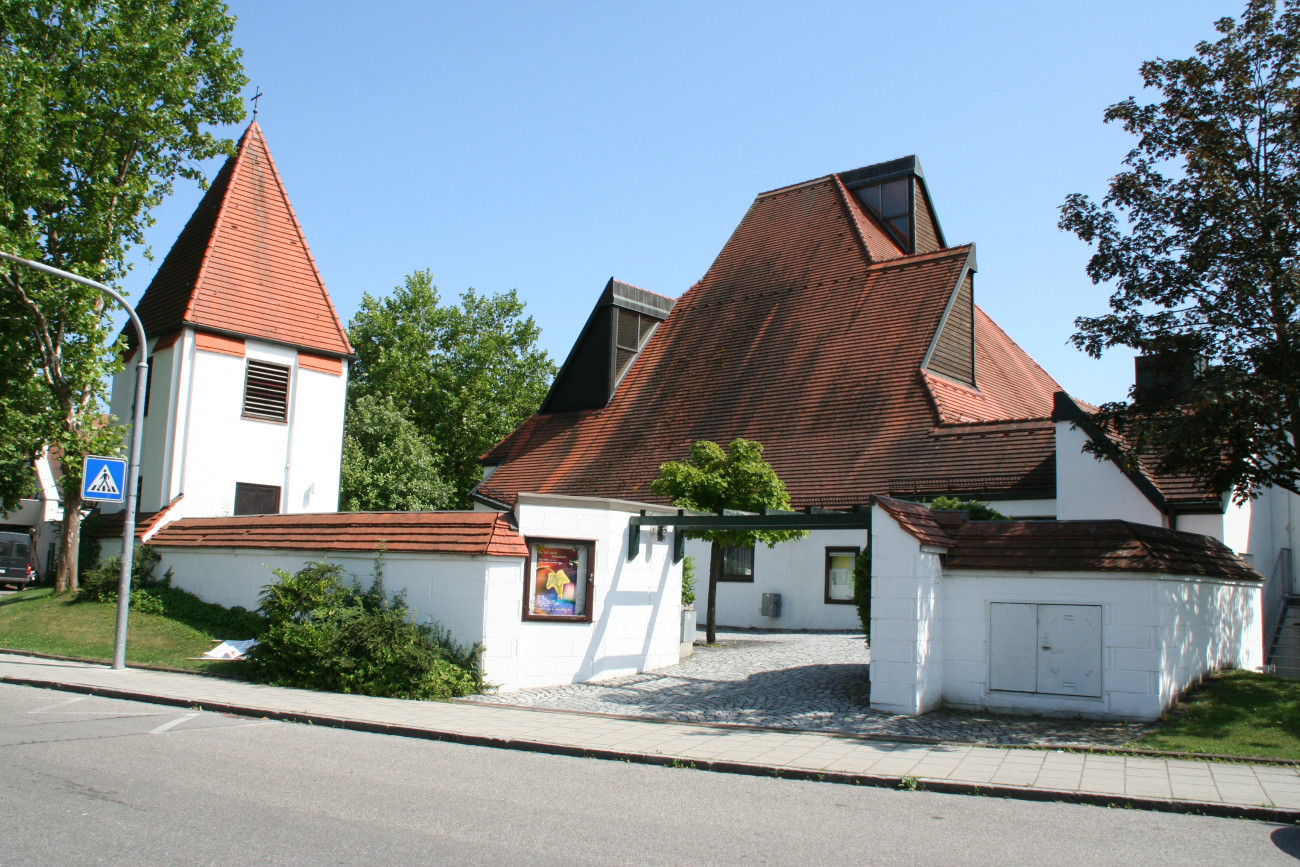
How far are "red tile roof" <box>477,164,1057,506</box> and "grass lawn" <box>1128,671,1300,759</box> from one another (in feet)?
28.4

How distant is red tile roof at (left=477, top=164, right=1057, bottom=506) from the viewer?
2281 cm

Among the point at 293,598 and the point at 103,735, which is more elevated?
the point at 293,598

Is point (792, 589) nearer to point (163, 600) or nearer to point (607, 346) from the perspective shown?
point (607, 346)

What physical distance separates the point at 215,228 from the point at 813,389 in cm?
1603

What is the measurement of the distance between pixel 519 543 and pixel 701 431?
45.6 feet

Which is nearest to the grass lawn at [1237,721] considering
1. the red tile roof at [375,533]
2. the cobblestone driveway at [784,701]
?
the cobblestone driveway at [784,701]

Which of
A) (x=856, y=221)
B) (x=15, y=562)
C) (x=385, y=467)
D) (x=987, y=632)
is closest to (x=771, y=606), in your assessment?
(x=987, y=632)

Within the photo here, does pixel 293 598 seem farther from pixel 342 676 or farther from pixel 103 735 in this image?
pixel 103 735

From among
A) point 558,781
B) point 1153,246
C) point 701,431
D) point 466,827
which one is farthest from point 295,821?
point 701,431

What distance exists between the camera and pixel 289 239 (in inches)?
1046

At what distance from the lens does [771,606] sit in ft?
80.6

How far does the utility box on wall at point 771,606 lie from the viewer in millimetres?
24578

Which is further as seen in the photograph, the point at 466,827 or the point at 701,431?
the point at 701,431

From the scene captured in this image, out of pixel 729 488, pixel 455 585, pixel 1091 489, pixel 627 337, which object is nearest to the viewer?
pixel 455 585
